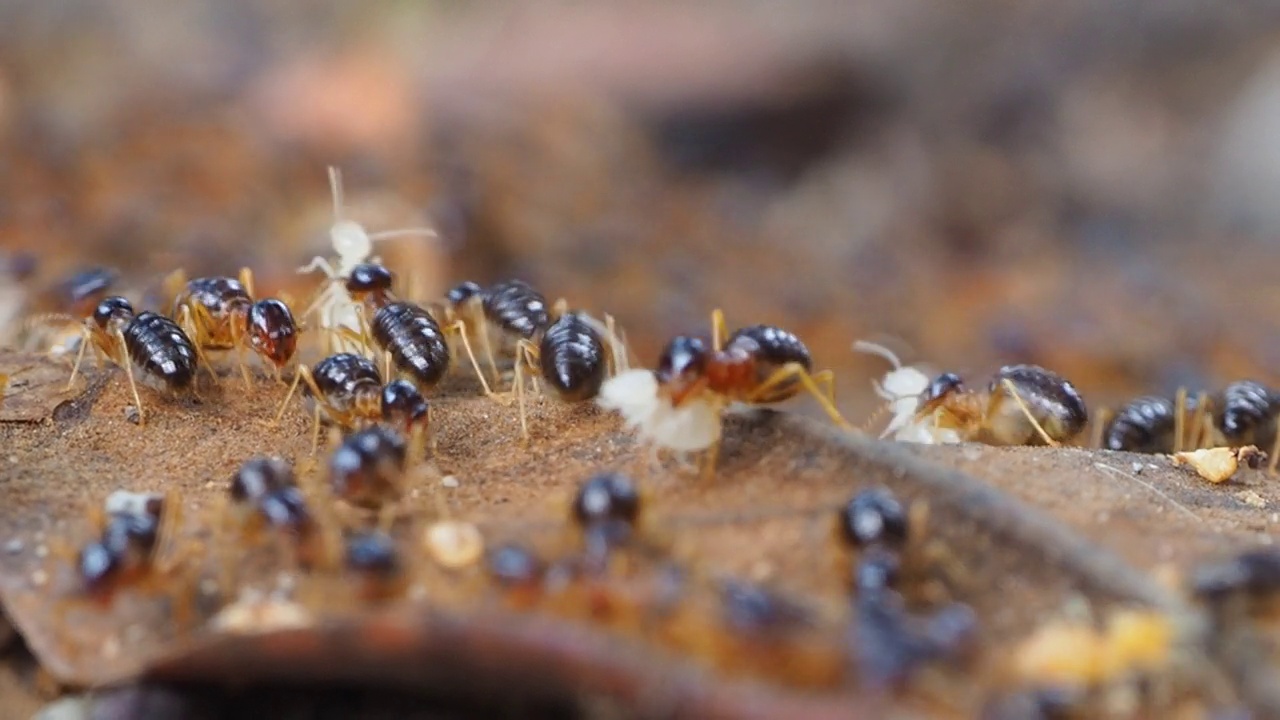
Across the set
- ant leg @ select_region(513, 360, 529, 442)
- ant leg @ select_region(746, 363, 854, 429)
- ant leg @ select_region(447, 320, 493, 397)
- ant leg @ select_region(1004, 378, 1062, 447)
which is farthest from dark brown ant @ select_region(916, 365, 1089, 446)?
ant leg @ select_region(447, 320, 493, 397)

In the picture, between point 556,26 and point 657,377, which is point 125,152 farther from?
point 657,377

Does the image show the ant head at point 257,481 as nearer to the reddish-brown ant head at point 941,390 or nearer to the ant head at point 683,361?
the ant head at point 683,361

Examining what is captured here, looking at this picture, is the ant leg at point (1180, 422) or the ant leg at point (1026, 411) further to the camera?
the ant leg at point (1180, 422)

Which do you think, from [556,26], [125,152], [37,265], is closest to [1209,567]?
[37,265]

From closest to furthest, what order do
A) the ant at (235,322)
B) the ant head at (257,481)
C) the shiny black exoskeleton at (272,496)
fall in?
the shiny black exoskeleton at (272,496), the ant head at (257,481), the ant at (235,322)

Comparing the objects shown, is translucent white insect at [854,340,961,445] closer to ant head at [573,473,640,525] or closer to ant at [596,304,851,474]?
ant at [596,304,851,474]

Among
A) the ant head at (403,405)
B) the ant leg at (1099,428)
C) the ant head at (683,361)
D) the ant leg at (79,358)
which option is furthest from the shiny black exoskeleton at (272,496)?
the ant leg at (1099,428)
